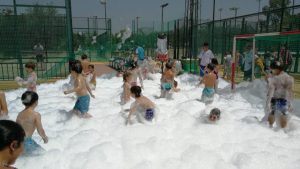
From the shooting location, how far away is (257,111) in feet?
24.0

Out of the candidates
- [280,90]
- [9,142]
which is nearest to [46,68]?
[280,90]

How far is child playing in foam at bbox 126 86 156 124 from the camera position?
6.04 m

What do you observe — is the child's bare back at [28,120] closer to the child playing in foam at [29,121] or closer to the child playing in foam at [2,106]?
the child playing in foam at [29,121]

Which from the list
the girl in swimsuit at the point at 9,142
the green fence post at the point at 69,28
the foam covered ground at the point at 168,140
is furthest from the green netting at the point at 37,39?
the girl in swimsuit at the point at 9,142

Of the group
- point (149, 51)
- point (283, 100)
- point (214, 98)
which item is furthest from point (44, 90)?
point (149, 51)

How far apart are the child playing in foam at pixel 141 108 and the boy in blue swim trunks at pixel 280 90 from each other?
7.51ft

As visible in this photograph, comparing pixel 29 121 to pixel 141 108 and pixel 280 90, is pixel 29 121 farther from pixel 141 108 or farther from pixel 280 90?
pixel 280 90

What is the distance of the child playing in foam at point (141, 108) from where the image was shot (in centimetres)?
604

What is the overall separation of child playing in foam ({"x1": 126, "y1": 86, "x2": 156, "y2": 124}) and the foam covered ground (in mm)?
219

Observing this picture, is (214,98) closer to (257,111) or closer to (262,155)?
(257,111)

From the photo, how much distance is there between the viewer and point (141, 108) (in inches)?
242

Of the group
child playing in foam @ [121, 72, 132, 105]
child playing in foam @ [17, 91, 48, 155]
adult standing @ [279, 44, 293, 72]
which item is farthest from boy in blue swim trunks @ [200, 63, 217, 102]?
adult standing @ [279, 44, 293, 72]

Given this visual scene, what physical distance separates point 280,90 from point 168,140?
89.3 inches

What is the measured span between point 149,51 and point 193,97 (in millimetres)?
13666
